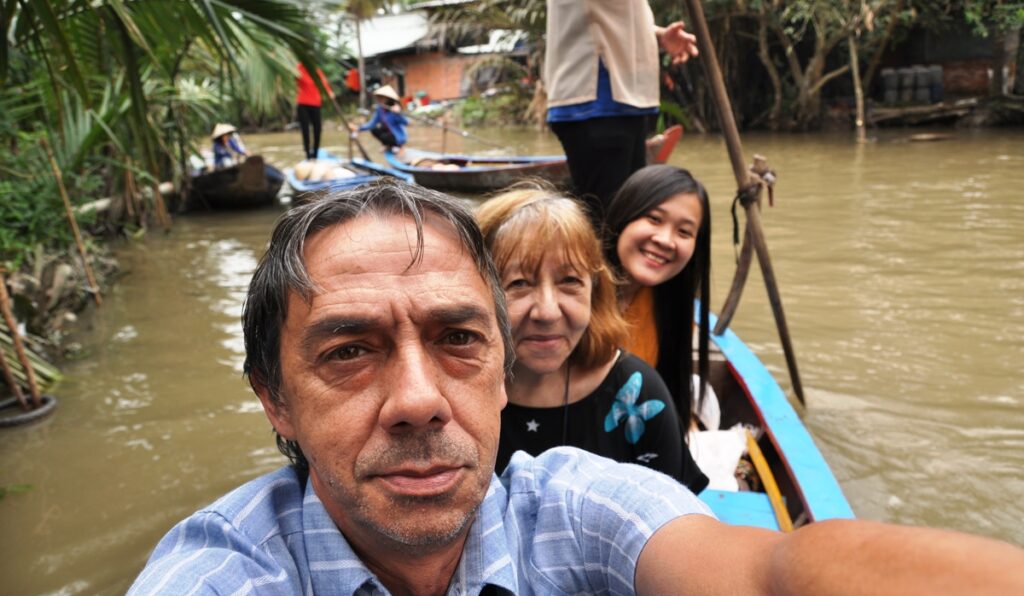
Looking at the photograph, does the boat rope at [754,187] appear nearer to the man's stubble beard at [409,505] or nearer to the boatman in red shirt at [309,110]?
the man's stubble beard at [409,505]

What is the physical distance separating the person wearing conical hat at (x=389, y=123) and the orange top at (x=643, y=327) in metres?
9.13

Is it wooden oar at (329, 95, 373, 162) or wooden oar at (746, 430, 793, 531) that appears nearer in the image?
wooden oar at (746, 430, 793, 531)

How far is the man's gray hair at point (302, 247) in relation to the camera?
3.32 feet

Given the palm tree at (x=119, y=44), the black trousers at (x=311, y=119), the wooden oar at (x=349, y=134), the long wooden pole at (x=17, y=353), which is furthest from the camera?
the black trousers at (x=311, y=119)

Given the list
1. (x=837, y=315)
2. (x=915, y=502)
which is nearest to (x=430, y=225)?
(x=915, y=502)

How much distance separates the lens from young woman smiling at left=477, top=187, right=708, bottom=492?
1.88 m

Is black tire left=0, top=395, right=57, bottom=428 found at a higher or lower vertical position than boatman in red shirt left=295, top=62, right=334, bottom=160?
lower

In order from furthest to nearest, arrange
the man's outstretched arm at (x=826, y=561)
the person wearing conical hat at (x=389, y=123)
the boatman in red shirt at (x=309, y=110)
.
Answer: the person wearing conical hat at (x=389, y=123) → the boatman in red shirt at (x=309, y=110) → the man's outstretched arm at (x=826, y=561)

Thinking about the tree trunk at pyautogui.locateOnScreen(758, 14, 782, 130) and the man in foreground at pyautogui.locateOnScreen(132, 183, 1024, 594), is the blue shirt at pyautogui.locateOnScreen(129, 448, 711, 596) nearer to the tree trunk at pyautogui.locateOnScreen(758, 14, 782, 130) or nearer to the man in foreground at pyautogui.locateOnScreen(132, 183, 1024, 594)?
the man in foreground at pyautogui.locateOnScreen(132, 183, 1024, 594)

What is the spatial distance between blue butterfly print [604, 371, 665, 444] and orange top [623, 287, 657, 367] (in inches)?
26.7

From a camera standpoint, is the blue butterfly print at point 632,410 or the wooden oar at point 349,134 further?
the wooden oar at point 349,134

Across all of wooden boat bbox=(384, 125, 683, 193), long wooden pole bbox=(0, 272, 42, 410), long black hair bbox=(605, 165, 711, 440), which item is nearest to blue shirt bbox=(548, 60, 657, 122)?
long black hair bbox=(605, 165, 711, 440)

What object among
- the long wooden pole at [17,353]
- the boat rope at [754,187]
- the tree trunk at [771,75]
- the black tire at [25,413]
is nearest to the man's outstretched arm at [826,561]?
the boat rope at [754,187]

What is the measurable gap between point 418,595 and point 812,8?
1330 centimetres
